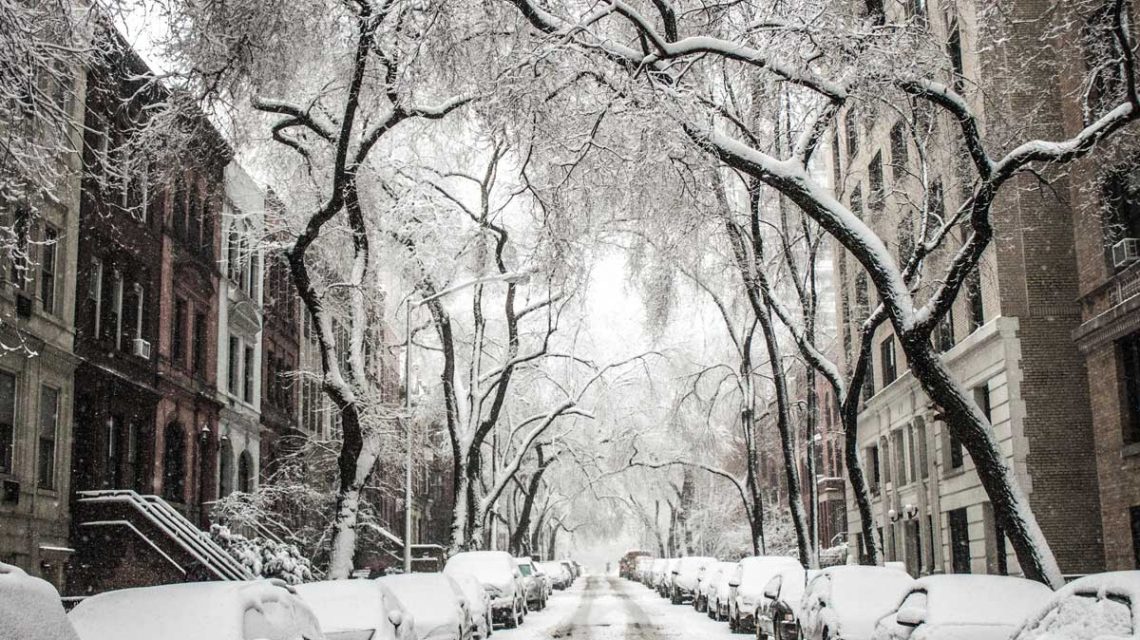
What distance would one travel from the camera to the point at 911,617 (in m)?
11.7

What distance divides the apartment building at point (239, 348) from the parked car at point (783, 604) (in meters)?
19.8

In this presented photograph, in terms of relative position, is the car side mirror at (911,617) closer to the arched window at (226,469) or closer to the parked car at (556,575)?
the arched window at (226,469)

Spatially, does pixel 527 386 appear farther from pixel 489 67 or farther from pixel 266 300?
pixel 489 67

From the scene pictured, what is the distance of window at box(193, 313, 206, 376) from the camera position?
36000 millimetres

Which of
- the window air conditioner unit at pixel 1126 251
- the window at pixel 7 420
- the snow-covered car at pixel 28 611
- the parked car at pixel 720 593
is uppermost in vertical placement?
the window air conditioner unit at pixel 1126 251

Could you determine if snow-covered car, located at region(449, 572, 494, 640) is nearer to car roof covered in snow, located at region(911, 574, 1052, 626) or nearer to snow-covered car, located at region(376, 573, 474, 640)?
snow-covered car, located at region(376, 573, 474, 640)

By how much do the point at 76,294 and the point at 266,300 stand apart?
17.6 m

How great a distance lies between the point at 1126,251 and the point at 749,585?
401 inches

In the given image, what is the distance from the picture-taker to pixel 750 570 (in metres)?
26.1

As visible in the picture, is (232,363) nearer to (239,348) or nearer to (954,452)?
(239,348)

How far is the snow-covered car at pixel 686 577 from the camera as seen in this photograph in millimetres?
39634

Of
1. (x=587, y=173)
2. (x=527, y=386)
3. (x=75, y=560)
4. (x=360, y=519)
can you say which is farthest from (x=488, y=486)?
(x=587, y=173)

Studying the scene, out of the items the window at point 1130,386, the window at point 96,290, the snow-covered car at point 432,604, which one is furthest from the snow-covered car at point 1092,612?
the window at point 96,290

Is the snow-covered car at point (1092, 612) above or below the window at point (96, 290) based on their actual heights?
below
